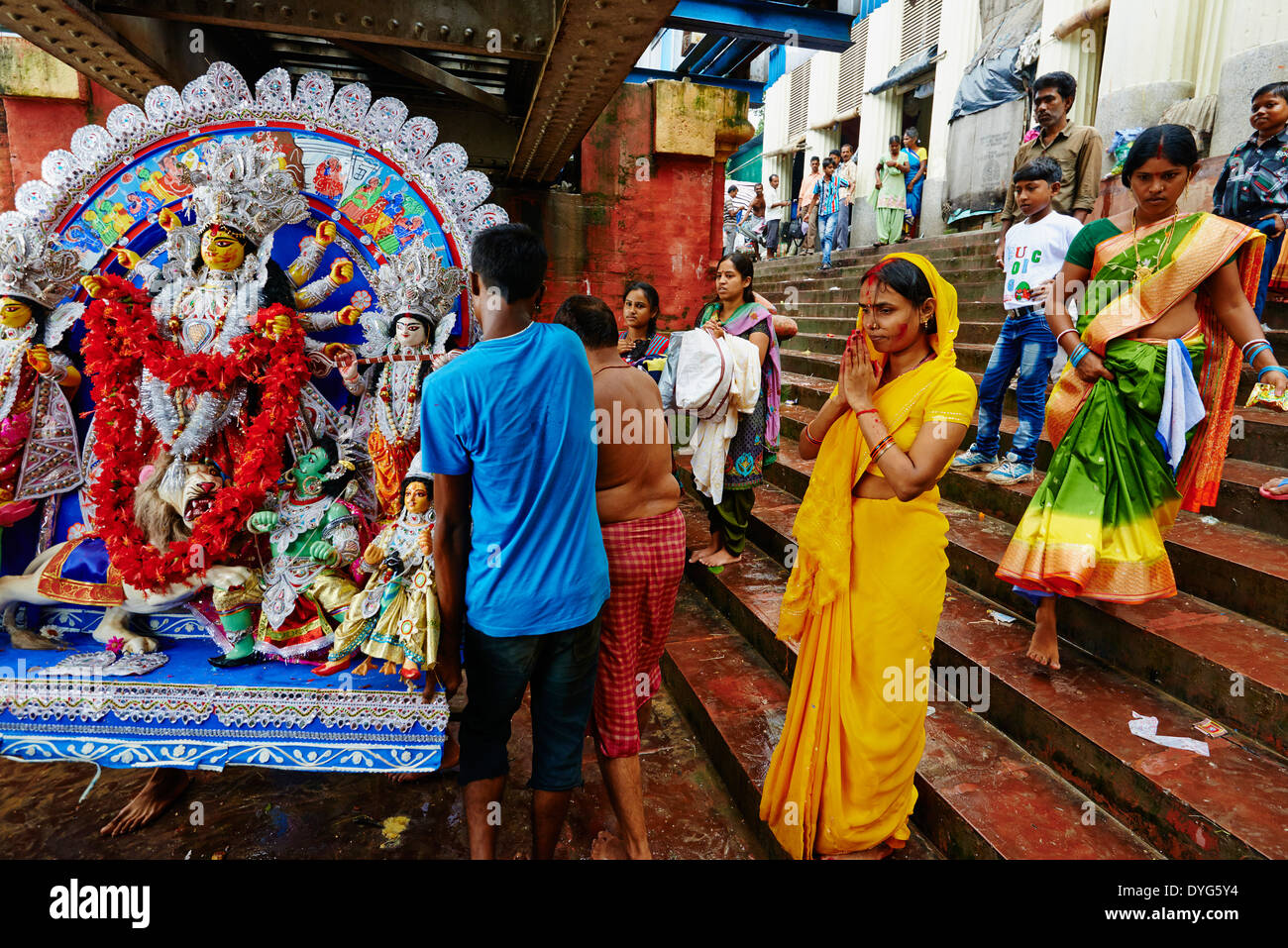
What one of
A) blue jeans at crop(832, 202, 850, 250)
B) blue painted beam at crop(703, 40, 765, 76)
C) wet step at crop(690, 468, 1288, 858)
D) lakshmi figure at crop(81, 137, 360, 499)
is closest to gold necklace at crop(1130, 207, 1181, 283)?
wet step at crop(690, 468, 1288, 858)

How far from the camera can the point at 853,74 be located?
1493 cm

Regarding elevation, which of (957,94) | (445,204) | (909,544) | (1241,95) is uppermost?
(957,94)

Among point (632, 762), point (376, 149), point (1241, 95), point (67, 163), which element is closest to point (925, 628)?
point (632, 762)

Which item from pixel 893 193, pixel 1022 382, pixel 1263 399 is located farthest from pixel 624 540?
pixel 893 193

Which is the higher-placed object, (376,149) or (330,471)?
(376,149)

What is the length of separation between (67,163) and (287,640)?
1.99 metres

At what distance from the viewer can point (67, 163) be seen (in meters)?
2.63

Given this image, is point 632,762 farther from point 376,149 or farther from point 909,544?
point 376,149

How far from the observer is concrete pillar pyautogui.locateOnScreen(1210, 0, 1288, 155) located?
5.36 meters

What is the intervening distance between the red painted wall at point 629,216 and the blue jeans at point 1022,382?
2739 millimetres

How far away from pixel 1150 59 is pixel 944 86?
5.98m

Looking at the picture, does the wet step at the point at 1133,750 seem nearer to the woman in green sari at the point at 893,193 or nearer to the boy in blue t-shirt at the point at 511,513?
the boy in blue t-shirt at the point at 511,513

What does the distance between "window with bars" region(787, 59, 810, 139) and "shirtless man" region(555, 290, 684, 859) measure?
17.2 metres

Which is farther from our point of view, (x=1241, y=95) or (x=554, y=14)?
(x=1241, y=95)
